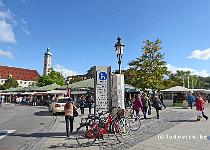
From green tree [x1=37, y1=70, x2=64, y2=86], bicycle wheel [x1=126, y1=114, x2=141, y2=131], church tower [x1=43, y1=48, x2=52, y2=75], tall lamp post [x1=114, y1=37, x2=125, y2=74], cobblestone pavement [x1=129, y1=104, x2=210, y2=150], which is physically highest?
church tower [x1=43, y1=48, x2=52, y2=75]

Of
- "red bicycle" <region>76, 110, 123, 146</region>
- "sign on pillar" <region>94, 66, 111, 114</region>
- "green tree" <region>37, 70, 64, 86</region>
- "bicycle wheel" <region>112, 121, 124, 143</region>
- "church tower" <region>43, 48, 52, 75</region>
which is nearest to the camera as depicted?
"red bicycle" <region>76, 110, 123, 146</region>

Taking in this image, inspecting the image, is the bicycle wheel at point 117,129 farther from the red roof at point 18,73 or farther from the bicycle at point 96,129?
the red roof at point 18,73

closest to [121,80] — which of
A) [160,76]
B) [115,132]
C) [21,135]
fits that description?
[115,132]

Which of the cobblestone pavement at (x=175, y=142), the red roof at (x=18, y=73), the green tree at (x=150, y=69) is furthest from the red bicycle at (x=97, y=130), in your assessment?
the red roof at (x=18, y=73)

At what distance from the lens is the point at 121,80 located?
12617 mm

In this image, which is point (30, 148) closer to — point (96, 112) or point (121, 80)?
point (96, 112)

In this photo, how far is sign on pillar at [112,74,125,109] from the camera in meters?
12.2

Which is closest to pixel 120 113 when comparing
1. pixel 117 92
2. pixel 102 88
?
pixel 117 92

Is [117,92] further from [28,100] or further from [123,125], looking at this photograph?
[28,100]

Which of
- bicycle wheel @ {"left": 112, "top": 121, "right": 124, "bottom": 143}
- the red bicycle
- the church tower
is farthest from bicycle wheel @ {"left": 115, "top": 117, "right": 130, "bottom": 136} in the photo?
the church tower

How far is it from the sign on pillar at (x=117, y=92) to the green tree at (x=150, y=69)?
30075 millimetres

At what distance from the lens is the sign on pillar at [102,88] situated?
1217 cm

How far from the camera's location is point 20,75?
15700cm

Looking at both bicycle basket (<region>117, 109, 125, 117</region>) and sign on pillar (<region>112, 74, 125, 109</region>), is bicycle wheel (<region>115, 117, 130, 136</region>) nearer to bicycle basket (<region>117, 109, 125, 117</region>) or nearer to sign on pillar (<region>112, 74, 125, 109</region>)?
bicycle basket (<region>117, 109, 125, 117</region>)
